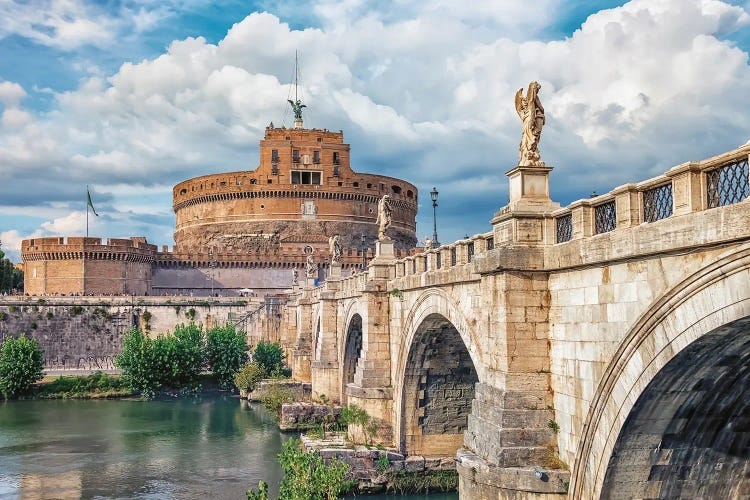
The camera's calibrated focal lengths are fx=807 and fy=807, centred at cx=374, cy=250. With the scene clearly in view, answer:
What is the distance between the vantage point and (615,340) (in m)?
9.73

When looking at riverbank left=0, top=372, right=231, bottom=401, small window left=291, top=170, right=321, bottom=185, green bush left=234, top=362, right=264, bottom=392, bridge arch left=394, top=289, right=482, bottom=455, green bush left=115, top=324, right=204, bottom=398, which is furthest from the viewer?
small window left=291, top=170, right=321, bottom=185

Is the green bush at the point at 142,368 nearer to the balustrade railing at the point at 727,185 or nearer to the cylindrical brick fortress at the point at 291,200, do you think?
the cylindrical brick fortress at the point at 291,200

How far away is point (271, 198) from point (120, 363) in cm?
3436

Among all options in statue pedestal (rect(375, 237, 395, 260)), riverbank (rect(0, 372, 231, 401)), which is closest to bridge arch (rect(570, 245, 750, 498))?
statue pedestal (rect(375, 237, 395, 260))

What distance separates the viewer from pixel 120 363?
4556 centimetres

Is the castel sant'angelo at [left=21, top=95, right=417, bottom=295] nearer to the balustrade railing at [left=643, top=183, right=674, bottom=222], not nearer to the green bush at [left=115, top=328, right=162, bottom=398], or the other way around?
the green bush at [left=115, top=328, right=162, bottom=398]

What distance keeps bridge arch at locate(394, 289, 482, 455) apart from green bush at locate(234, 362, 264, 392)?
893 inches

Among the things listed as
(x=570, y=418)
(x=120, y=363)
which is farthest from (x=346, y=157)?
(x=570, y=418)

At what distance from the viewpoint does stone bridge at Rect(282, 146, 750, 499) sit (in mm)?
8031

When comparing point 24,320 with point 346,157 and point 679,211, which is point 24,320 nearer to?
point 346,157

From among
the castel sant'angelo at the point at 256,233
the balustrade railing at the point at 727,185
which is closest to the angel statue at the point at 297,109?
the castel sant'angelo at the point at 256,233

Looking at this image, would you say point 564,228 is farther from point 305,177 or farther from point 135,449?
point 305,177

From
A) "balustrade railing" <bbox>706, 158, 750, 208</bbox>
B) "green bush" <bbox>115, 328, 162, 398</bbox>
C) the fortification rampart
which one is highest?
the fortification rampart

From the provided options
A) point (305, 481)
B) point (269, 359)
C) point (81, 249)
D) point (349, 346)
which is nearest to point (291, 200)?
point (81, 249)
